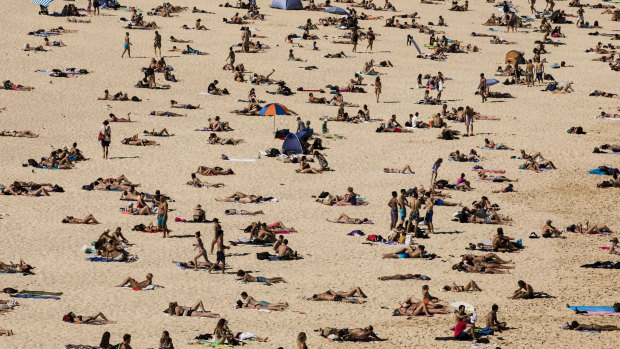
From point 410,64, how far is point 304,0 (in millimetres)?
21242

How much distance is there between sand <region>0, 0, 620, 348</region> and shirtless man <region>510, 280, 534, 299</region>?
231 millimetres

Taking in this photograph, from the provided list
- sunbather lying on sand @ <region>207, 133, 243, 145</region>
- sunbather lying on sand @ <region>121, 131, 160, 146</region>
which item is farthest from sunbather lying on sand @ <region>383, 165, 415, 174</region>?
sunbather lying on sand @ <region>121, 131, 160, 146</region>

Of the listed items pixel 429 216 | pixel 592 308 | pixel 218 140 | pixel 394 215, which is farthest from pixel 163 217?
pixel 218 140

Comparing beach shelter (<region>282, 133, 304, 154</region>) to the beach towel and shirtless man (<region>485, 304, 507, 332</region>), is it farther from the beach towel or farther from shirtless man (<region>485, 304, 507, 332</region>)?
shirtless man (<region>485, 304, 507, 332</region>)

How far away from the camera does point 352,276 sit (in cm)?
2602

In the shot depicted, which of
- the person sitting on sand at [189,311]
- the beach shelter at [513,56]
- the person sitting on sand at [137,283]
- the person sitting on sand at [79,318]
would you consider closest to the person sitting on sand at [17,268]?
the person sitting on sand at [137,283]

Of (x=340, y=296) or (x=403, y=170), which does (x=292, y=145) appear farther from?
(x=340, y=296)

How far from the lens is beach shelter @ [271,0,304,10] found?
236 ft

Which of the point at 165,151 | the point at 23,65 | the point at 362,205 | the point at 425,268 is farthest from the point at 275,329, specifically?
the point at 23,65

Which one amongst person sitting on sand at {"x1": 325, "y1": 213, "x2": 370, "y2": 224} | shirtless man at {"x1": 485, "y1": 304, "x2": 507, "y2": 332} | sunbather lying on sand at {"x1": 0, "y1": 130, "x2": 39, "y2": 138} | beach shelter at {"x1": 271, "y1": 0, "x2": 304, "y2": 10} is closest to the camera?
shirtless man at {"x1": 485, "y1": 304, "x2": 507, "y2": 332}

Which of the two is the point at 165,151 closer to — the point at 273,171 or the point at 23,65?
the point at 273,171

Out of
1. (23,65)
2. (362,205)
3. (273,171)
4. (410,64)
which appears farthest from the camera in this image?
(410,64)

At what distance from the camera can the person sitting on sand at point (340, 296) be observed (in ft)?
78.8

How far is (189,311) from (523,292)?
8256mm
